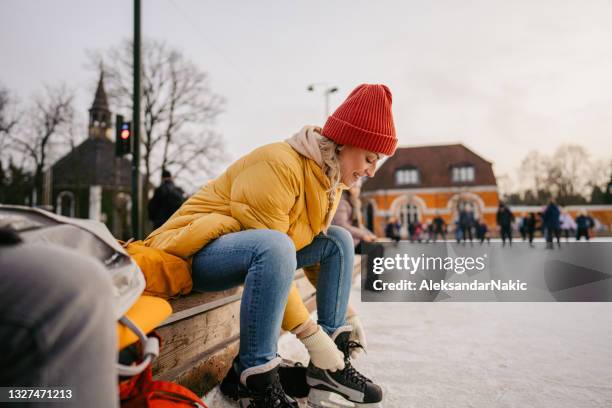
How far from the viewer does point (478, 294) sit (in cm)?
519

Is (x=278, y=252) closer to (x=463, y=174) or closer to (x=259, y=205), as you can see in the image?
(x=259, y=205)

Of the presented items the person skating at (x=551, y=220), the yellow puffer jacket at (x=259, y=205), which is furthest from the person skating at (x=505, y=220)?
the yellow puffer jacket at (x=259, y=205)

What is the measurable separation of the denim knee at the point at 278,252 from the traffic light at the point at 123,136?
23.1 feet

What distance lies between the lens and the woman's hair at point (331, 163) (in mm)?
1889

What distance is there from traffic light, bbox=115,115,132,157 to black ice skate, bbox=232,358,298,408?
7.14m

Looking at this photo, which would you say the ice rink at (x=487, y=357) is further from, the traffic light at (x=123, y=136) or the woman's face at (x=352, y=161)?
the traffic light at (x=123, y=136)

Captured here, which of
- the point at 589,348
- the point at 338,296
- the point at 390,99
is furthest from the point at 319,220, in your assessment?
the point at 589,348

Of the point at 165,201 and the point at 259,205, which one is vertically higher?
the point at 165,201

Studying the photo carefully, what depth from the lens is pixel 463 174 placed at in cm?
4544

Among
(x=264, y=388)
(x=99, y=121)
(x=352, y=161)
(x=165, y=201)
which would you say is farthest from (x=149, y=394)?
(x=99, y=121)

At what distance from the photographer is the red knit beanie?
76.6 inches

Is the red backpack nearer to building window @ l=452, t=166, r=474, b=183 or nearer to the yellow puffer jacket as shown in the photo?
the yellow puffer jacket

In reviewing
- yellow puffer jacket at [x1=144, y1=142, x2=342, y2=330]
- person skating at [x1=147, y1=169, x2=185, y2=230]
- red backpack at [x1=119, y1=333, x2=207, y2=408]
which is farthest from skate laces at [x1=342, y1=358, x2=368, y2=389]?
person skating at [x1=147, y1=169, x2=185, y2=230]

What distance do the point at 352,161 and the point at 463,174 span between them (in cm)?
4647
